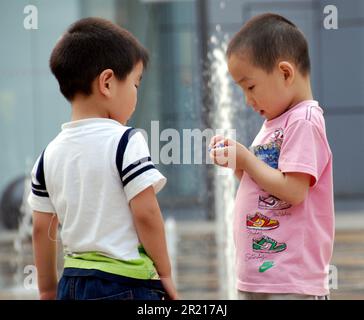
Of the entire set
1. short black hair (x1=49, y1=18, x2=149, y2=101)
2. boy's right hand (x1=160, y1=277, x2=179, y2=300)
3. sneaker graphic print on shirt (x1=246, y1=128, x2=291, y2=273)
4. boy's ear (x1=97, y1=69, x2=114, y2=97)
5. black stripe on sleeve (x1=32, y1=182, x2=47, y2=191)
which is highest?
short black hair (x1=49, y1=18, x2=149, y2=101)

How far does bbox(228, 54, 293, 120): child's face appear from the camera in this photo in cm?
170

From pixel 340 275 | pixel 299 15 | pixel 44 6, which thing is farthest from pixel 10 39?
pixel 340 275

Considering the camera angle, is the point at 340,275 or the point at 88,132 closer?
the point at 88,132

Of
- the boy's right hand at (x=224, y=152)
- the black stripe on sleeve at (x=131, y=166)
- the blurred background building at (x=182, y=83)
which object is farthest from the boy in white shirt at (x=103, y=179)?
the blurred background building at (x=182, y=83)

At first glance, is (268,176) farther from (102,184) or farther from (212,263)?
(212,263)

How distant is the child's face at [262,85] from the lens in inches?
67.0

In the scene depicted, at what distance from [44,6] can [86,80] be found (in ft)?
21.0

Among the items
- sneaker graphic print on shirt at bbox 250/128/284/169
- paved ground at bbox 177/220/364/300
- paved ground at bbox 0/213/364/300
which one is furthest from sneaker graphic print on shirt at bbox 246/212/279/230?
paved ground at bbox 0/213/364/300

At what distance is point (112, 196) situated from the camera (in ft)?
5.20

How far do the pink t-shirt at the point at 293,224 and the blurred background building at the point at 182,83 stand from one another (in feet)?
15.5

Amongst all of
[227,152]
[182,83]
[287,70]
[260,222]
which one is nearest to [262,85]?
[287,70]

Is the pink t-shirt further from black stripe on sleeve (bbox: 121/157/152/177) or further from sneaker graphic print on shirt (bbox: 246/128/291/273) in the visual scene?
black stripe on sleeve (bbox: 121/157/152/177)

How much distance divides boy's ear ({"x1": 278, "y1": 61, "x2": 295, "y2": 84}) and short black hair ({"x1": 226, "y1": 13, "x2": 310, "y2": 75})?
0.05ft
